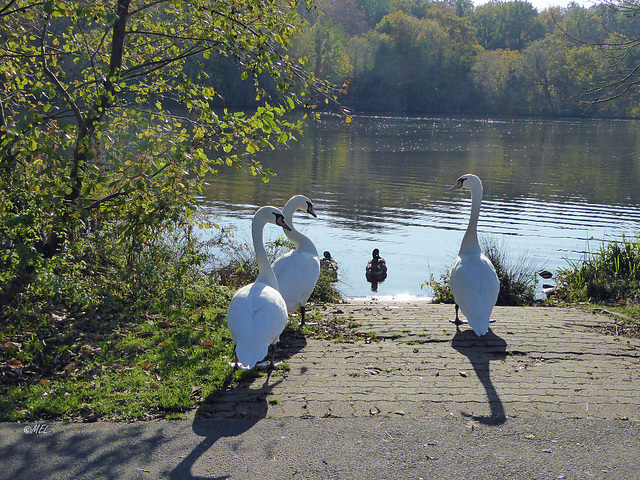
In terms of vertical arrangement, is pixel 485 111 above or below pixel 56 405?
above

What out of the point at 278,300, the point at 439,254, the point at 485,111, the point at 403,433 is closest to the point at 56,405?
the point at 278,300

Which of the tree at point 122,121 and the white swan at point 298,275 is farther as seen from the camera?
the white swan at point 298,275

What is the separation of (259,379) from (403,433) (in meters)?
1.72

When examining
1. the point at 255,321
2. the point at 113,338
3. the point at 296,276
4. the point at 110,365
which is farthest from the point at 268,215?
the point at 110,365

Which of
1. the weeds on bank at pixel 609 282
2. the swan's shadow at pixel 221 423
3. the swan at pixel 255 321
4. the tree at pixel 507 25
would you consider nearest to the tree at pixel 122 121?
the swan at pixel 255 321

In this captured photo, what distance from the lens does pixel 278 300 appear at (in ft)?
20.2

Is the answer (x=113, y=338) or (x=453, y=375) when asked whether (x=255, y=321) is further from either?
(x=113, y=338)

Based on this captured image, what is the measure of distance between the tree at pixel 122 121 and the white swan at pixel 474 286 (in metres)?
2.80

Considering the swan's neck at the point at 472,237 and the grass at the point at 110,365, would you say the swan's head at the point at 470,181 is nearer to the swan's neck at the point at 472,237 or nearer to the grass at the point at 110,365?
the swan's neck at the point at 472,237

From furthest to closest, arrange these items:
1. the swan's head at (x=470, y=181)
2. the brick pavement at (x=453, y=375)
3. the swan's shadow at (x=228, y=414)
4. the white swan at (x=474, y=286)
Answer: the swan's head at (x=470, y=181) → the white swan at (x=474, y=286) → the brick pavement at (x=453, y=375) → the swan's shadow at (x=228, y=414)

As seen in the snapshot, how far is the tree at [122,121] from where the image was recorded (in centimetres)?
648

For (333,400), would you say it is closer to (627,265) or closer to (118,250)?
(118,250)

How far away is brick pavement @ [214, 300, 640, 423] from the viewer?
524 cm

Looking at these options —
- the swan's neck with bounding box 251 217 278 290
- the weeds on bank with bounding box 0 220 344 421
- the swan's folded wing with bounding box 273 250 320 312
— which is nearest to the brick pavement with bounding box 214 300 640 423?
the swan's folded wing with bounding box 273 250 320 312
